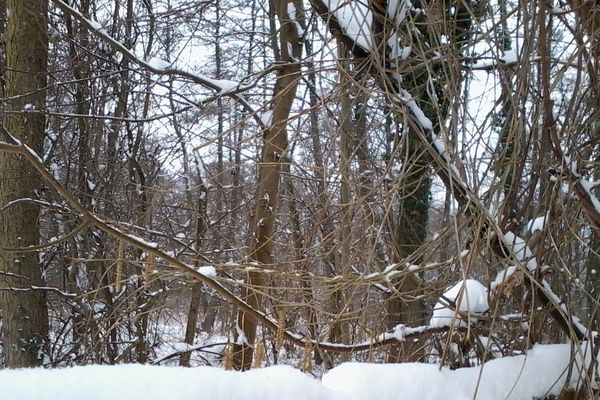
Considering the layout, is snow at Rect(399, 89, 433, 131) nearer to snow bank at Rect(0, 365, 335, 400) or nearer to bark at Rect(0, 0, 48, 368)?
snow bank at Rect(0, 365, 335, 400)

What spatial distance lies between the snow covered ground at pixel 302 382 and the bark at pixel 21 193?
427cm

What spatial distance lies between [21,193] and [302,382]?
442 centimetres

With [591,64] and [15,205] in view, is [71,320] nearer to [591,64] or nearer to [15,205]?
Result: [15,205]

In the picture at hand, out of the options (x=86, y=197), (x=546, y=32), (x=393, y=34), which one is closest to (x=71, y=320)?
(x=86, y=197)

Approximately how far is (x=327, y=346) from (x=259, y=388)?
3.98 ft

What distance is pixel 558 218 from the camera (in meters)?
1.67

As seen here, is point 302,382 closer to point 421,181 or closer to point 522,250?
point 522,250

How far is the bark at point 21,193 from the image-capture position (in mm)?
4742

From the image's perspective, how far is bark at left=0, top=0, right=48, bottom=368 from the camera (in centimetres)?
474

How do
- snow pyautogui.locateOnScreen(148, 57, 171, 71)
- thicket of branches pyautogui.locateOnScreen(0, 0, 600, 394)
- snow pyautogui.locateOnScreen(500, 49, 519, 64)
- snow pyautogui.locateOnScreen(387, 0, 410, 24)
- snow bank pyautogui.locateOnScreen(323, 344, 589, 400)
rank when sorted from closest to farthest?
snow bank pyautogui.locateOnScreen(323, 344, 589, 400) → thicket of branches pyautogui.locateOnScreen(0, 0, 600, 394) → snow pyautogui.locateOnScreen(387, 0, 410, 24) → snow pyautogui.locateOnScreen(500, 49, 519, 64) → snow pyautogui.locateOnScreen(148, 57, 171, 71)

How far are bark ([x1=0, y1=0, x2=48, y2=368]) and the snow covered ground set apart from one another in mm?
4266

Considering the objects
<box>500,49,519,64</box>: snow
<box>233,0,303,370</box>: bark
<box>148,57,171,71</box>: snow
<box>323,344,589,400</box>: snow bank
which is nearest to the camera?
<box>323,344,589,400</box>: snow bank

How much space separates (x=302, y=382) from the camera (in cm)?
112

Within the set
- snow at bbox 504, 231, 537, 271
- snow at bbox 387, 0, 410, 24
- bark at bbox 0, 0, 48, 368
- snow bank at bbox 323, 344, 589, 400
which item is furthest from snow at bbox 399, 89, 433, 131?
bark at bbox 0, 0, 48, 368
